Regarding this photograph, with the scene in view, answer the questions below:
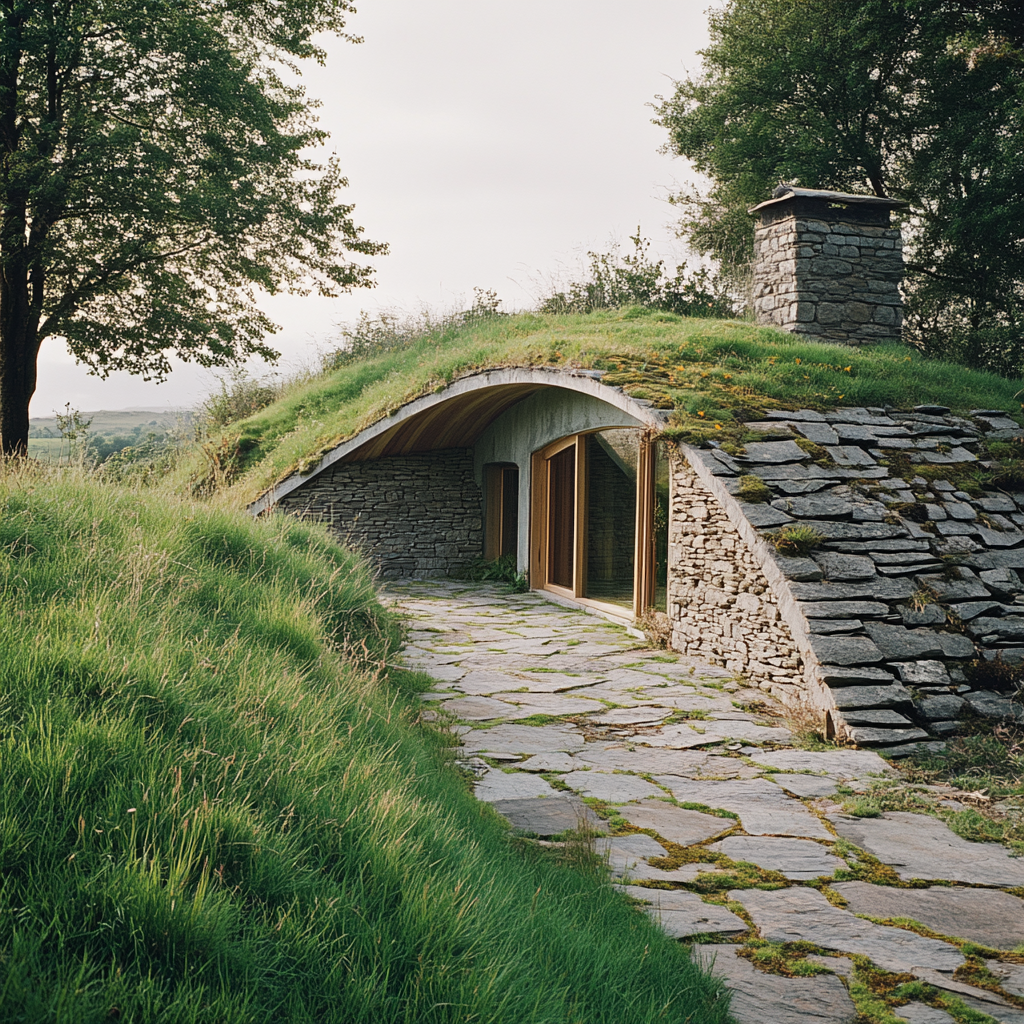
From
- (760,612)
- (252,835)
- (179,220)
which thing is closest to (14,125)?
(179,220)

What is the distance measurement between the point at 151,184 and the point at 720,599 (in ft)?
37.1

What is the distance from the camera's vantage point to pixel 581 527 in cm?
1219

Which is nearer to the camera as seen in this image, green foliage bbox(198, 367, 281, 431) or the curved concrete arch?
the curved concrete arch

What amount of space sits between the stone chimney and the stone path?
6805 millimetres

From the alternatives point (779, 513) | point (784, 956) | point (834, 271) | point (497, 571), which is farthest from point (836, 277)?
point (784, 956)

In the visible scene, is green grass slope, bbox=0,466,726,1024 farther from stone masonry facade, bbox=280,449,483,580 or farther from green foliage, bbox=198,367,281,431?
green foliage, bbox=198,367,281,431

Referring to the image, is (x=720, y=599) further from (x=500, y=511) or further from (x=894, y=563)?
(x=500, y=511)

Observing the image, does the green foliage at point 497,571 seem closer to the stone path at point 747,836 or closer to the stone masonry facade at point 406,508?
the stone masonry facade at point 406,508

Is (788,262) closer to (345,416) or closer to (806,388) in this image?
(806,388)

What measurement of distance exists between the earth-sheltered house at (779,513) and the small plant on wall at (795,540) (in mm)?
19

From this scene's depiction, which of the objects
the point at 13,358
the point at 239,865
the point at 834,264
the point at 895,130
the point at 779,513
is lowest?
the point at 239,865

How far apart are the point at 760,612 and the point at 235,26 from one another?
15424 mm

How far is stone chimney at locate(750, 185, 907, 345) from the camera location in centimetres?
1242

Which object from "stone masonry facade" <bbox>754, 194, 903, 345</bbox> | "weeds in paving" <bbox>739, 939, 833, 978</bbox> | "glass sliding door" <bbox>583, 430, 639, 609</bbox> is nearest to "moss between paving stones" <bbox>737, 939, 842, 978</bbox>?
"weeds in paving" <bbox>739, 939, 833, 978</bbox>
